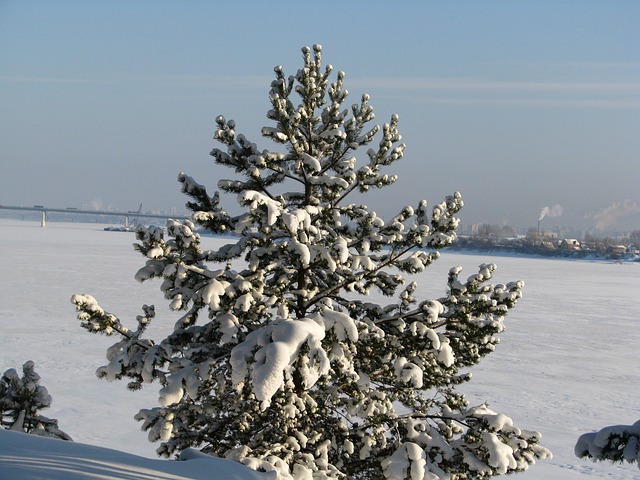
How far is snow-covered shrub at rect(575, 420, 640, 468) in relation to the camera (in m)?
5.65

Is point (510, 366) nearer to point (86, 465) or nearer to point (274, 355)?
point (274, 355)

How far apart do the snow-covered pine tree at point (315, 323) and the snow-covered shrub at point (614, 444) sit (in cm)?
235

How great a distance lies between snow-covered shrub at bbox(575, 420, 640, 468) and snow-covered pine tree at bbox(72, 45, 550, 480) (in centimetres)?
235

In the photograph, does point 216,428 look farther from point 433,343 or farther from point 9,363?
point 9,363

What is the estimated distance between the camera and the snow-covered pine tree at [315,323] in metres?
7.85

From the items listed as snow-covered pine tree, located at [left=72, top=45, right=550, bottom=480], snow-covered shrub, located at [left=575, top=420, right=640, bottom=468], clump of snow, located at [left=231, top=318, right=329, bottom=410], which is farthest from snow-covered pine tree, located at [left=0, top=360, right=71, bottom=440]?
snow-covered shrub, located at [left=575, top=420, right=640, bottom=468]

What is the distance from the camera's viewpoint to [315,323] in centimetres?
709

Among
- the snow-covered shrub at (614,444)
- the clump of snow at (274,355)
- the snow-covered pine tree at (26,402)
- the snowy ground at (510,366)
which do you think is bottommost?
the snowy ground at (510,366)

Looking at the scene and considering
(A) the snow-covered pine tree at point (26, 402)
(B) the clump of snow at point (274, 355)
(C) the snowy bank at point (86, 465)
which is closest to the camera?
(C) the snowy bank at point (86, 465)

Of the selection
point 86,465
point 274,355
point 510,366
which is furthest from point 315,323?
point 510,366

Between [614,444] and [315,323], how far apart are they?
292 centimetres

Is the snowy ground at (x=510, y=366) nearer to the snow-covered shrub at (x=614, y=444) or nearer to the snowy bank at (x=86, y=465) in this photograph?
the snowy bank at (x=86, y=465)

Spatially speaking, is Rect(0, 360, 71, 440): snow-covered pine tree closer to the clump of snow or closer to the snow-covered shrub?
the clump of snow

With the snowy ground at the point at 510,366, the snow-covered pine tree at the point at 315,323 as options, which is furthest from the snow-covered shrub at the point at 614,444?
the snowy ground at the point at 510,366
